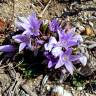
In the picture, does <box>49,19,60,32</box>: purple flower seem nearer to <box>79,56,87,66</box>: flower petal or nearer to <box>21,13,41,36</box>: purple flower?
<box>21,13,41,36</box>: purple flower

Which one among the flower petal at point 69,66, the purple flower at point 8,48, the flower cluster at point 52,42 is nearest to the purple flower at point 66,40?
the flower cluster at point 52,42

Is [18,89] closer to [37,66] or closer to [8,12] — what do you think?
[37,66]

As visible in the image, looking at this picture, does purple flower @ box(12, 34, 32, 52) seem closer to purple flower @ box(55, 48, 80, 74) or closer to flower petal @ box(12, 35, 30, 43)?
flower petal @ box(12, 35, 30, 43)

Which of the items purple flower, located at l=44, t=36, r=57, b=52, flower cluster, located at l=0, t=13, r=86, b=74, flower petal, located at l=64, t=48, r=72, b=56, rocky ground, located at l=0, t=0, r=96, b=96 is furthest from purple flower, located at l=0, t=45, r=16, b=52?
flower petal, located at l=64, t=48, r=72, b=56

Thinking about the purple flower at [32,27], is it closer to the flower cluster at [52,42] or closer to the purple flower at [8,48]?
the flower cluster at [52,42]

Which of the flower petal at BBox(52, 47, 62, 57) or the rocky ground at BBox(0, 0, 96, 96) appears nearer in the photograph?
the flower petal at BBox(52, 47, 62, 57)

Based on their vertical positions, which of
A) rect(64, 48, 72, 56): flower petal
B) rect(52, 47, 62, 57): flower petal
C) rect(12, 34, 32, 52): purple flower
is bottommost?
rect(64, 48, 72, 56): flower petal

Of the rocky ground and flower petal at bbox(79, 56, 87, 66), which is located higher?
the rocky ground
